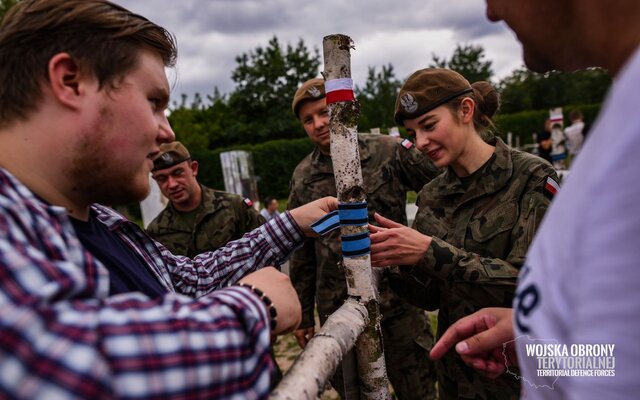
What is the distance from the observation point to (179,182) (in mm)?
3904

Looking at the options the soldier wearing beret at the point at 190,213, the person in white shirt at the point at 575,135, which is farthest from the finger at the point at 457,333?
the person in white shirt at the point at 575,135

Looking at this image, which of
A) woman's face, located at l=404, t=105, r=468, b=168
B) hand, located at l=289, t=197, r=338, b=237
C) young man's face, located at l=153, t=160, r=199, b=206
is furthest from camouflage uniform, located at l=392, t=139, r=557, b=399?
young man's face, located at l=153, t=160, r=199, b=206

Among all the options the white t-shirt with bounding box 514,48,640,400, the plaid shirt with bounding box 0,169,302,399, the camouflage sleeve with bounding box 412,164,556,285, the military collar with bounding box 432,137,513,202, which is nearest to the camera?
the white t-shirt with bounding box 514,48,640,400

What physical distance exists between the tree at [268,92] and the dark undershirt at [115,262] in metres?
35.8

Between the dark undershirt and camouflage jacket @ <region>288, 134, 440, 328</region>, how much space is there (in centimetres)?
205

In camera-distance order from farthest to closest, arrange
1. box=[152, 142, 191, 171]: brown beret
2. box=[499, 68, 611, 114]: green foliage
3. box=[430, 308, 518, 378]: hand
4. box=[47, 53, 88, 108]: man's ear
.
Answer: box=[499, 68, 611, 114]: green foliage, box=[152, 142, 191, 171]: brown beret, box=[430, 308, 518, 378]: hand, box=[47, 53, 88, 108]: man's ear

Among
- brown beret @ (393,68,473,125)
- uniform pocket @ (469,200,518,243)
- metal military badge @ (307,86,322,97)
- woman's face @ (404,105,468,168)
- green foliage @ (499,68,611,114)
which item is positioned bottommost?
uniform pocket @ (469,200,518,243)

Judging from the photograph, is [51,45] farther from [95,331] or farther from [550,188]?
[550,188]

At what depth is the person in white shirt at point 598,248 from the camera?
516mm

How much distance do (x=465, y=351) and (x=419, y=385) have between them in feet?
7.15

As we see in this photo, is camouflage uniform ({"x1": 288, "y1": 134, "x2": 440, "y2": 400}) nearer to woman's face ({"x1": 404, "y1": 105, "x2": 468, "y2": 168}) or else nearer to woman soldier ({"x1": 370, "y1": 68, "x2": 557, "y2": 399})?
woman soldier ({"x1": 370, "y1": 68, "x2": 557, "y2": 399})

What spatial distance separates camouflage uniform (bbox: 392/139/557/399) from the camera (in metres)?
1.88

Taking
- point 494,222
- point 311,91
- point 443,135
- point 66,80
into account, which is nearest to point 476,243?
point 494,222

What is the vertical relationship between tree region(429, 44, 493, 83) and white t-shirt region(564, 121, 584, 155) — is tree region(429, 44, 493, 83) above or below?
above
